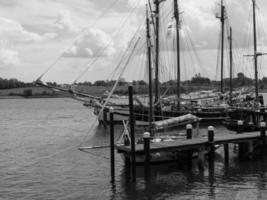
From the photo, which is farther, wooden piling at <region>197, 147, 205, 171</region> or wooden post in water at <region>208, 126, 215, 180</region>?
wooden piling at <region>197, 147, 205, 171</region>

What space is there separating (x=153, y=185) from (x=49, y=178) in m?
8.28

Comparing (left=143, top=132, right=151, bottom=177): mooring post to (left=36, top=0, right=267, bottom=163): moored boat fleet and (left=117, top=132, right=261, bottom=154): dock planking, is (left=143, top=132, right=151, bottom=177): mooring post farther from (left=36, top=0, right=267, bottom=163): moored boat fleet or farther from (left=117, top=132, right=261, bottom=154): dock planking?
(left=36, top=0, right=267, bottom=163): moored boat fleet

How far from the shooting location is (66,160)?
4331 cm

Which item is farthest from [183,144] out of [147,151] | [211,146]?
[147,151]

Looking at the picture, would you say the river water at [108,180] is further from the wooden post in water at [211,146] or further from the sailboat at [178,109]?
the sailboat at [178,109]

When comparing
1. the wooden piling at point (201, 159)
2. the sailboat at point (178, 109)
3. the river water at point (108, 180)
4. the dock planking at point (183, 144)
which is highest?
the sailboat at point (178, 109)

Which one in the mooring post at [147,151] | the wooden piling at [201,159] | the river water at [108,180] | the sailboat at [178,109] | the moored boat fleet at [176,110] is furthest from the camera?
the sailboat at [178,109]

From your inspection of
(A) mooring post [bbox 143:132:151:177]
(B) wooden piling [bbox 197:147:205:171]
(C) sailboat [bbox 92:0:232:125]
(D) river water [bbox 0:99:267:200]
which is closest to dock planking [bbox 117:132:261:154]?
(B) wooden piling [bbox 197:147:205:171]

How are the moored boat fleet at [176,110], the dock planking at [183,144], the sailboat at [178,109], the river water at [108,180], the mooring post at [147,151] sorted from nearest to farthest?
→ the river water at [108,180], the mooring post at [147,151], the dock planking at [183,144], the moored boat fleet at [176,110], the sailboat at [178,109]

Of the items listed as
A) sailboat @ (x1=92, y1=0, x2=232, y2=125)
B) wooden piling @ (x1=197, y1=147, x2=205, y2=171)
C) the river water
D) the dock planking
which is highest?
sailboat @ (x1=92, y1=0, x2=232, y2=125)

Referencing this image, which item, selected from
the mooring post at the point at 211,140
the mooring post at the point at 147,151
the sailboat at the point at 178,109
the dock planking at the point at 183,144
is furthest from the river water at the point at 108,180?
the sailboat at the point at 178,109

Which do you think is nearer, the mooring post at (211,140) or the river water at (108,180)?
the river water at (108,180)

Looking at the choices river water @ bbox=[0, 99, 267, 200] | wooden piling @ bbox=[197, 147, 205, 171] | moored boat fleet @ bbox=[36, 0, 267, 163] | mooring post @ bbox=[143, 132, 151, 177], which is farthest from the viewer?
moored boat fleet @ bbox=[36, 0, 267, 163]

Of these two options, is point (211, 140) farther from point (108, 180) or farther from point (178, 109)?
point (178, 109)
